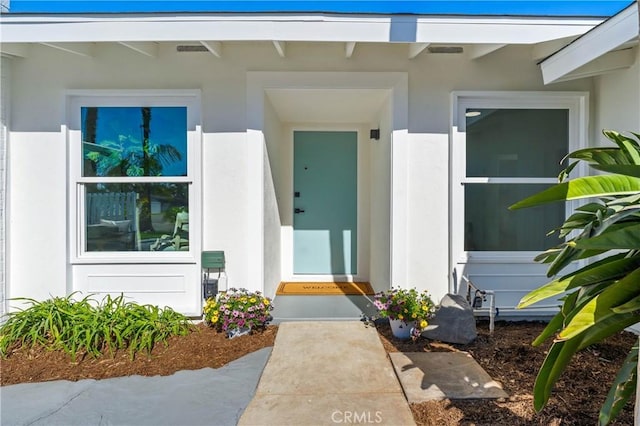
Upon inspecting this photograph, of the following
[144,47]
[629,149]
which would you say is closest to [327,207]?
[144,47]

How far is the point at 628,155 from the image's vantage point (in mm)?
1601

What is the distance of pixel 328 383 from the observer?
2.32m

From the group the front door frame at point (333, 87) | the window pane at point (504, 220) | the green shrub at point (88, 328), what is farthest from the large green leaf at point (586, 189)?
the green shrub at point (88, 328)

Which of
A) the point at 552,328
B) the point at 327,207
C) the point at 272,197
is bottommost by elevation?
the point at 552,328

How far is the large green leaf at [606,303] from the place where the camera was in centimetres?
111

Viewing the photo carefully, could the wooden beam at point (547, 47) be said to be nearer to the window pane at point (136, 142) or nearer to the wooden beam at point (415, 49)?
the wooden beam at point (415, 49)

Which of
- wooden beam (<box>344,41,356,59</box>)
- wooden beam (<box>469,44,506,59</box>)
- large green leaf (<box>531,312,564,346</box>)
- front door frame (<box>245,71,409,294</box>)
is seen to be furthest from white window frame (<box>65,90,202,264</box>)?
large green leaf (<box>531,312,564,346</box>)

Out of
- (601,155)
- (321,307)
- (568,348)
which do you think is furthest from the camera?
(321,307)

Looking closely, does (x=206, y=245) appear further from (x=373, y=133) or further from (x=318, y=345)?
(x=373, y=133)

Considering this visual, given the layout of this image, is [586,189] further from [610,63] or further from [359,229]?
[359,229]

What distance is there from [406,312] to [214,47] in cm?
288

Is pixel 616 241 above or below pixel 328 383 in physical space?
above

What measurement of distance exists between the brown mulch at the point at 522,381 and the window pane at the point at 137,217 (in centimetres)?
224

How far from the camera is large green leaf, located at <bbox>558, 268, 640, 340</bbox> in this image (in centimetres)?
111
